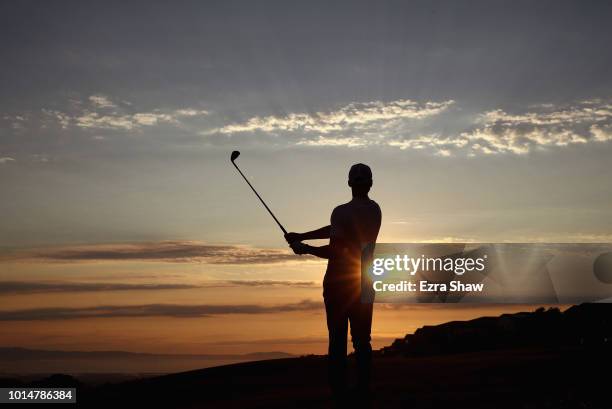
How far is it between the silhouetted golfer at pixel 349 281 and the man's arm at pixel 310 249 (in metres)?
0.01

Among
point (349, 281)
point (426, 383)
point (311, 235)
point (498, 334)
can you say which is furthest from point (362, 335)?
point (498, 334)

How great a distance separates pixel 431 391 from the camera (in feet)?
37.6

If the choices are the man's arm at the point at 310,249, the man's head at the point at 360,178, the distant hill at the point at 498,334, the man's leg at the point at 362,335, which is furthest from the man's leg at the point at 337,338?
the distant hill at the point at 498,334

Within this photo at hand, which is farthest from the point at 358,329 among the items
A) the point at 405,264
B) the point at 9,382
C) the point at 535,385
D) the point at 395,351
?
the point at 395,351

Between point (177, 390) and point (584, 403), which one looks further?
point (177, 390)

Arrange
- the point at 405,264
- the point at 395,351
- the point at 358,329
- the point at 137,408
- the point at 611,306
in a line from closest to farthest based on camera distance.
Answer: the point at 358,329, the point at 137,408, the point at 405,264, the point at 611,306, the point at 395,351

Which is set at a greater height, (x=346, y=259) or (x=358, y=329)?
(x=346, y=259)

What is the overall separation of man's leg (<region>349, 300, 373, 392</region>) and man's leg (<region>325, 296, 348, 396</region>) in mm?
115

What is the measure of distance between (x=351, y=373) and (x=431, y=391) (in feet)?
12.7

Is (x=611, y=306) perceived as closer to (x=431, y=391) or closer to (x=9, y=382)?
(x=431, y=391)

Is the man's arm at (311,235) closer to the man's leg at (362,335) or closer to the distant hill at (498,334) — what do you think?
the man's leg at (362,335)

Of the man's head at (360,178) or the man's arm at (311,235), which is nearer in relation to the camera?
the man's head at (360,178)

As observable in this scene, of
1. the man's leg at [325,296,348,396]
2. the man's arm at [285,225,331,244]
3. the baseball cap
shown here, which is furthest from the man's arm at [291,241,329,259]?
the baseball cap

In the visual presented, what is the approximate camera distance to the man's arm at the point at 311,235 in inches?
375
